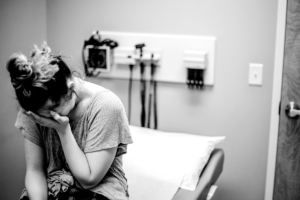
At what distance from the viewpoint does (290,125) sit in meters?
1.86

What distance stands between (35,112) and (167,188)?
0.75 m

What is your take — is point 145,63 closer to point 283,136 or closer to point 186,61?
point 186,61

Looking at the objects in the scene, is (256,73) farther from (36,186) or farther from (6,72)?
(6,72)

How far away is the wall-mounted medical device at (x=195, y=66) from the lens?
196 cm

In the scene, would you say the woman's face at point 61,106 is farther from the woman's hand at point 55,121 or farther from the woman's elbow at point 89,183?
the woman's elbow at point 89,183

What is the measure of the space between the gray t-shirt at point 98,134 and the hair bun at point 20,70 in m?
0.18

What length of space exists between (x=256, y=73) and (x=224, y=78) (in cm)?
16

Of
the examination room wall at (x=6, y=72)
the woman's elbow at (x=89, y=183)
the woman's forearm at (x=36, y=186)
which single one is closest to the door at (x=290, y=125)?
the woman's elbow at (x=89, y=183)

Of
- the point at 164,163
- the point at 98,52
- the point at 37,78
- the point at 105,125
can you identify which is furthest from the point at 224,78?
the point at 37,78

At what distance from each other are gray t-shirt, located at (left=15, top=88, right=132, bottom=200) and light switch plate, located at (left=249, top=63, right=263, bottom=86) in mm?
807

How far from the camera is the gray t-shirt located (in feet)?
4.42

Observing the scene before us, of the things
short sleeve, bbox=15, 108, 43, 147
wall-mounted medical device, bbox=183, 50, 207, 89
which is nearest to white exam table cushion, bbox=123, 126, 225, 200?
wall-mounted medical device, bbox=183, 50, 207, 89

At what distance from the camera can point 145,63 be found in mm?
2123

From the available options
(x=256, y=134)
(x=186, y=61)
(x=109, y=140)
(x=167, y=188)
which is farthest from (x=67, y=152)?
(x=256, y=134)
